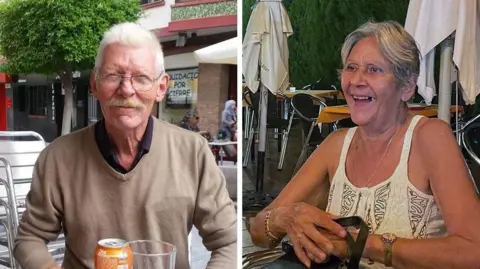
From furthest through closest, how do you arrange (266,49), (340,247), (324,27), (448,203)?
(266,49) → (324,27) → (340,247) → (448,203)

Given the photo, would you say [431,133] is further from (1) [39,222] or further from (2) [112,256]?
(1) [39,222]

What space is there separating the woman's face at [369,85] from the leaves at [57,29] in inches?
26.1

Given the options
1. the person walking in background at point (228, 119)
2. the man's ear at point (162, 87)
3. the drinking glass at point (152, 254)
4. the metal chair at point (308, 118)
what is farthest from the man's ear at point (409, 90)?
the drinking glass at point (152, 254)

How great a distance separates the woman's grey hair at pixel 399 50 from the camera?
1.40 m

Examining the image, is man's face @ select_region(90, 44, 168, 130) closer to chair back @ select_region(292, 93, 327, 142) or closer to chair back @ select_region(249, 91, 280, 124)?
Result: chair back @ select_region(249, 91, 280, 124)

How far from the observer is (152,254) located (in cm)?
156

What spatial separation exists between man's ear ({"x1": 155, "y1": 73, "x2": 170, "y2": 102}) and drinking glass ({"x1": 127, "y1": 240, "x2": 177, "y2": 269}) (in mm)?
423

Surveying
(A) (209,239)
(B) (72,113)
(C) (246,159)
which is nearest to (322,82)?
(C) (246,159)

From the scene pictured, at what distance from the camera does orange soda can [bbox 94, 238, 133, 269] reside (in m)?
1.42

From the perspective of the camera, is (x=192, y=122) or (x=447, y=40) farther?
(x=192, y=122)

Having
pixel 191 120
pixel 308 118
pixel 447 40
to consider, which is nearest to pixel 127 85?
pixel 191 120

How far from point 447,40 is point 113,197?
3.35 feet

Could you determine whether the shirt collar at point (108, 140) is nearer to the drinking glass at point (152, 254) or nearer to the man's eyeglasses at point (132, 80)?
the man's eyeglasses at point (132, 80)

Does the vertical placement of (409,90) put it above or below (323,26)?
below
